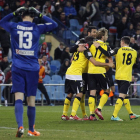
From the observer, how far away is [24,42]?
8.16 m

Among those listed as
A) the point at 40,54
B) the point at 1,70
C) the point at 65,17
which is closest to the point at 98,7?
the point at 65,17

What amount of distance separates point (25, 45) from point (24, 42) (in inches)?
2.2

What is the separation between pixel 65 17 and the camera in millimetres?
25516

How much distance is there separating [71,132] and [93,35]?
3820mm

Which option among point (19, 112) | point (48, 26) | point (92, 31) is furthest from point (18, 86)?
point (92, 31)

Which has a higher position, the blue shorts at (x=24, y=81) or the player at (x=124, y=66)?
the blue shorts at (x=24, y=81)

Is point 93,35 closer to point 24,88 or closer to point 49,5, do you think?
point 24,88

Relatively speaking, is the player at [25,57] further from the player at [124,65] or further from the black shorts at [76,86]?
the player at [124,65]

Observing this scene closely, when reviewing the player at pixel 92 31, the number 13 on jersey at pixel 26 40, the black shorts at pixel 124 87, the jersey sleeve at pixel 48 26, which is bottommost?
the black shorts at pixel 124 87

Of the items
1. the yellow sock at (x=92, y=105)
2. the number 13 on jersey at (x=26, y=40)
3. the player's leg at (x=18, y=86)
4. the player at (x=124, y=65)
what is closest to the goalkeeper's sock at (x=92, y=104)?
the yellow sock at (x=92, y=105)

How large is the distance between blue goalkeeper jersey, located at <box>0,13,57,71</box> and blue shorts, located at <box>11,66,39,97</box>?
8 cm

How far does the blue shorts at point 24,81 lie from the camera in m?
8.07

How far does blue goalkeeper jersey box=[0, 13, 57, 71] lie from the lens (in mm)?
8133

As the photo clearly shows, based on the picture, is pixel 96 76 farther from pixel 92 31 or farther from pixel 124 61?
pixel 92 31
